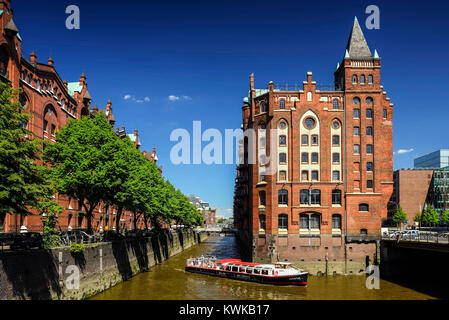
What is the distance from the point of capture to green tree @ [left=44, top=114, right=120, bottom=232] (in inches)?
1676

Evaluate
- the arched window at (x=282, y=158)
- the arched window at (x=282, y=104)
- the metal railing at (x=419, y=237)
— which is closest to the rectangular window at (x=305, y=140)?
the arched window at (x=282, y=158)

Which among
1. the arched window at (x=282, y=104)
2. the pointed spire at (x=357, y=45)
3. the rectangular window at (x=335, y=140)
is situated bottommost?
the rectangular window at (x=335, y=140)

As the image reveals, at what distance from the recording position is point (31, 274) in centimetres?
3044

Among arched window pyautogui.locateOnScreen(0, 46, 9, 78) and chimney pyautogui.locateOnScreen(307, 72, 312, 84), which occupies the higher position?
chimney pyautogui.locateOnScreen(307, 72, 312, 84)

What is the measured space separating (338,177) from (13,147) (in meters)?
46.6

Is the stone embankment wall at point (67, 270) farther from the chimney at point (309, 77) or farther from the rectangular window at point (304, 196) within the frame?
the chimney at point (309, 77)

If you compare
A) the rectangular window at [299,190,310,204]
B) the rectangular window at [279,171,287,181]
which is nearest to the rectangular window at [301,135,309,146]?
the rectangular window at [279,171,287,181]

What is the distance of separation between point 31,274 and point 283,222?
122ft

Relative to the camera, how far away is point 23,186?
82.6 feet

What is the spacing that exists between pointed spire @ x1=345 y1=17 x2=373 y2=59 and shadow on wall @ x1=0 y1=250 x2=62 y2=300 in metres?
50.1

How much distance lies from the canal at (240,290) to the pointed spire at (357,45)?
32.7 meters

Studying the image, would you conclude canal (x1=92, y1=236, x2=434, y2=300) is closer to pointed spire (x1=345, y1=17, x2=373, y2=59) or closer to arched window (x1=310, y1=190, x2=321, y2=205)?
arched window (x1=310, y1=190, x2=321, y2=205)

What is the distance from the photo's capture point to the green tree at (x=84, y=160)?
42.6 meters
